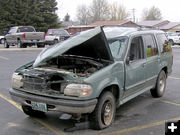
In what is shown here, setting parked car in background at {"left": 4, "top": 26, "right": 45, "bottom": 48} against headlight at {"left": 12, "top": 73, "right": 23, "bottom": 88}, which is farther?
parked car in background at {"left": 4, "top": 26, "right": 45, "bottom": 48}

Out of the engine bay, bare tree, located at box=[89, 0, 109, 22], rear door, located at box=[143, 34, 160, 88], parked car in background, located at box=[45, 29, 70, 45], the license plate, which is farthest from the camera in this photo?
bare tree, located at box=[89, 0, 109, 22]

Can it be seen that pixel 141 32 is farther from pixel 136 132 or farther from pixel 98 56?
pixel 136 132

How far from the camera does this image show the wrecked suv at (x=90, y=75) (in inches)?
161

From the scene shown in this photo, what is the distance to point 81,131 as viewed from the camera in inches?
172

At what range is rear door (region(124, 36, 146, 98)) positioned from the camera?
16.7 feet

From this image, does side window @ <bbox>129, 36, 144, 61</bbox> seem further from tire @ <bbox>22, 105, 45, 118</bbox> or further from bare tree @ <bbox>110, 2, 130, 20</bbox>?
bare tree @ <bbox>110, 2, 130, 20</bbox>

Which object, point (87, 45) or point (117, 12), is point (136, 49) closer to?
point (87, 45)

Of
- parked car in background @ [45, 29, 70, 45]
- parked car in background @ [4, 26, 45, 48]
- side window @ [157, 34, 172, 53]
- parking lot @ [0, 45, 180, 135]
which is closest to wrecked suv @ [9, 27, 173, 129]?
parking lot @ [0, 45, 180, 135]

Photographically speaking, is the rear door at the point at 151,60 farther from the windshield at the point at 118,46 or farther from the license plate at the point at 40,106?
the license plate at the point at 40,106

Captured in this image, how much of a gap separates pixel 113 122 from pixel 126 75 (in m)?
0.96

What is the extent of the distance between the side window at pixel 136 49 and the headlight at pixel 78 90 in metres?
1.67

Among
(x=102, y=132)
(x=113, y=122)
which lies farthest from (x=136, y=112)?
(x=102, y=132)

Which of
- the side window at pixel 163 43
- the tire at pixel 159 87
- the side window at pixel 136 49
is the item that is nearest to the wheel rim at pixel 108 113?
the side window at pixel 136 49

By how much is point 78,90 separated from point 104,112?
2.45 feet
